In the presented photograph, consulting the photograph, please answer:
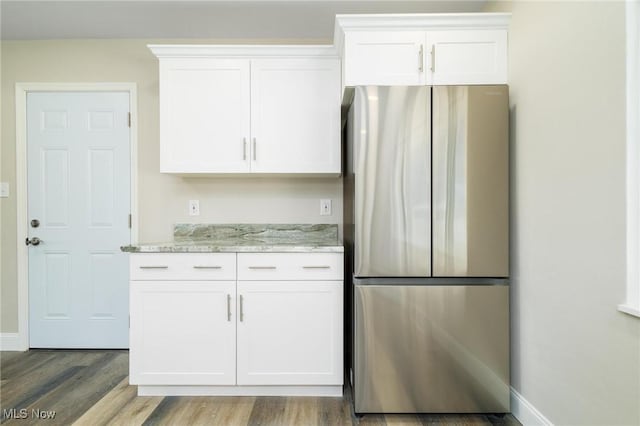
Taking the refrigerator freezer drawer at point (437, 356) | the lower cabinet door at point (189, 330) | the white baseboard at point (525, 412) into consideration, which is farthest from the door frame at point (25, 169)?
the white baseboard at point (525, 412)

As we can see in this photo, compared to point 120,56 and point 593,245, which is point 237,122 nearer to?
point 120,56

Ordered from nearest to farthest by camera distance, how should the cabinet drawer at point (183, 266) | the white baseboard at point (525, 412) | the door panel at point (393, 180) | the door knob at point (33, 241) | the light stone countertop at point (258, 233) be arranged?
1. the white baseboard at point (525, 412)
2. the door panel at point (393, 180)
3. the cabinet drawer at point (183, 266)
4. the light stone countertop at point (258, 233)
5. the door knob at point (33, 241)

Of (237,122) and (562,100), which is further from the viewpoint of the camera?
(237,122)

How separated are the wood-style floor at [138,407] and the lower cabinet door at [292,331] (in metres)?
0.15

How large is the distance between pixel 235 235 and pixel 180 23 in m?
1.56

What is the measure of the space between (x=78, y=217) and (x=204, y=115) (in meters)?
1.40

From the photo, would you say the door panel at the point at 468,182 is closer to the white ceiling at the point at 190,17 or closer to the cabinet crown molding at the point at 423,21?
the cabinet crown molding at the point at 423,21

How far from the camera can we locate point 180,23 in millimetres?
2590

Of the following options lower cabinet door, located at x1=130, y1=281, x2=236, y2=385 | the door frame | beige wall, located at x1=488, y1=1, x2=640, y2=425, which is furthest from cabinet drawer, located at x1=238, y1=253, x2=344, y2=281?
the door frame

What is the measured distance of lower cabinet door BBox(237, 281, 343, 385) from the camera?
6.99ft

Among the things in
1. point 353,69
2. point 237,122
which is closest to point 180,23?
point 237,122

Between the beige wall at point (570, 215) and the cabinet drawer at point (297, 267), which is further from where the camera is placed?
the cabinet drawer at point (297, 267)

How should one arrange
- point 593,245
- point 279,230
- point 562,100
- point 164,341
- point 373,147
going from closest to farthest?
1. point 593,245
2. point 562,100
3. point 373,147
4. point 164,341
5. point 279,230

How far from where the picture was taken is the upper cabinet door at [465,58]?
2041 mm
